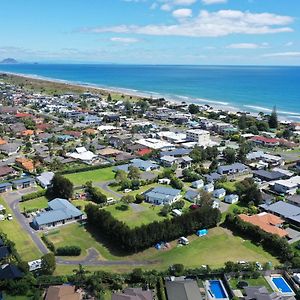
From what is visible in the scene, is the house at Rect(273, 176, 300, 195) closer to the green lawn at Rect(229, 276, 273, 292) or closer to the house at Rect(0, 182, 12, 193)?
the green lawn at Rect(229, 276, 273, 292)

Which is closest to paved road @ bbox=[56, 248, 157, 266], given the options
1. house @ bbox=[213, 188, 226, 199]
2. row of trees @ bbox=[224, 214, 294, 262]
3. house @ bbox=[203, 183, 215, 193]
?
row of trees @ bbox=[224, 214, 294, 262]

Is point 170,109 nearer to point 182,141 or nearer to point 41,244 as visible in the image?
point 182,141

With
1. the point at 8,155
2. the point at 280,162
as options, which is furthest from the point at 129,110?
the point at 280,162

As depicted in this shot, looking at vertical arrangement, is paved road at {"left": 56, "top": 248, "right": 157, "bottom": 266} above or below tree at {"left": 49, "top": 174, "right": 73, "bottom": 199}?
below

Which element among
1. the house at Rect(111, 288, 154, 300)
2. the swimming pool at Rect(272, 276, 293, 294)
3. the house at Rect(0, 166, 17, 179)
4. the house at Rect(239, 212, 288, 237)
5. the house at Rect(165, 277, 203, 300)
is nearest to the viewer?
the house at Rect(111, 288, 154, 300)

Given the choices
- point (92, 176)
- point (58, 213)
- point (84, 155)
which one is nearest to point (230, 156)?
point (92, 176)

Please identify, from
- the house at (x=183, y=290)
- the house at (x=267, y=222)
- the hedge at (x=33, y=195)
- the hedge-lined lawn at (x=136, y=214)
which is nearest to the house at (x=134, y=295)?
the house at (x=183, y=290)
